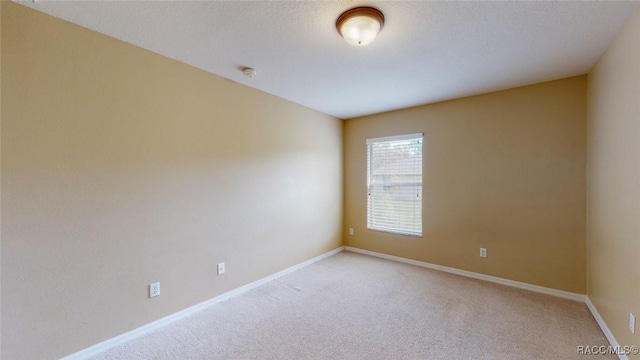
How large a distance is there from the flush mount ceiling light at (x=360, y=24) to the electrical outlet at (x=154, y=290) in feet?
8.65

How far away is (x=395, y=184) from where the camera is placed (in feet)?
13.8

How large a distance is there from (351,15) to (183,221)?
7.54ft

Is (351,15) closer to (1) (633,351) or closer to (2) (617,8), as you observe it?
(2) (617,8)

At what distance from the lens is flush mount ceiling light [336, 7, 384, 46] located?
1717 millimetres

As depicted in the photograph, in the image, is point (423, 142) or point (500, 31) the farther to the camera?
point (423, 142)

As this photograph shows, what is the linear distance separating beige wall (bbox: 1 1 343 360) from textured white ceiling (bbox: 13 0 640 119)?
261mm

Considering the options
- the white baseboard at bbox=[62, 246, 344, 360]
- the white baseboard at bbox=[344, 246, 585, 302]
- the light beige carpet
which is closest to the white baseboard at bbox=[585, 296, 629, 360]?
the light beige carpet

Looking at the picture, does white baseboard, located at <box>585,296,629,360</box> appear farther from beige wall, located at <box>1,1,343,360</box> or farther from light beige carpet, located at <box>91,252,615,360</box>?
beige wall, located at <box>1,1,343,360</box>

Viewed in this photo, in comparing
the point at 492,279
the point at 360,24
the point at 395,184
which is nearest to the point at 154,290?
the point at 360,24

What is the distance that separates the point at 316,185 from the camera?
4.20 metres

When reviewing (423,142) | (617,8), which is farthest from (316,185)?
(617,8)

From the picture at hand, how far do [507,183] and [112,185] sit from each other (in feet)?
13.6

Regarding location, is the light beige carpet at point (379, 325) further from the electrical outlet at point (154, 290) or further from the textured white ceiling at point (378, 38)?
the textured white ceiling at point (378, 38)

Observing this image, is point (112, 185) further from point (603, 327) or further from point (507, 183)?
point (603, 327)
